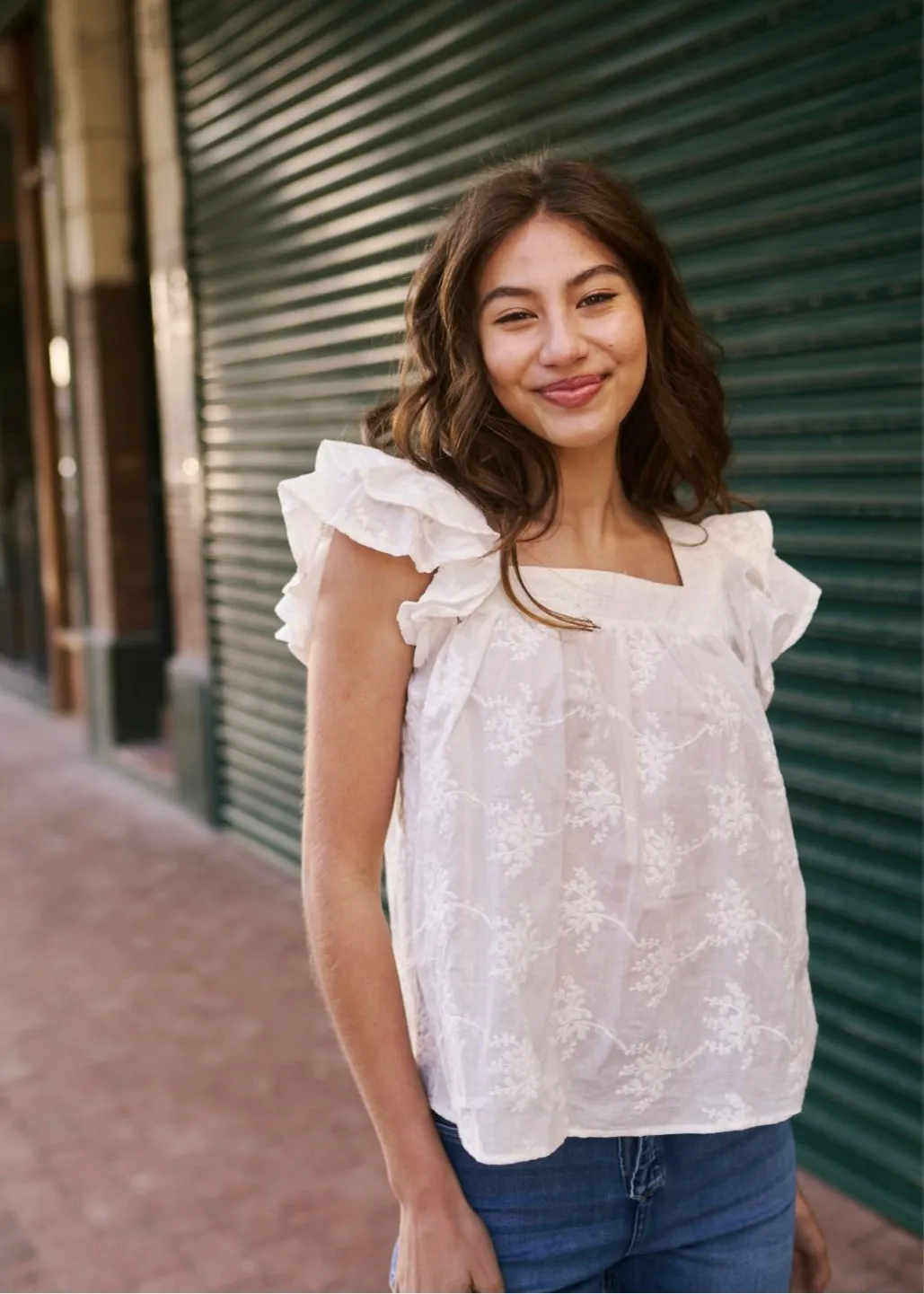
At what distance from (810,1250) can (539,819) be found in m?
0.88

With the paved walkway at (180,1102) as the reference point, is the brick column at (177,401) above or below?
above

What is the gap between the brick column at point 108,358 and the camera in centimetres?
876

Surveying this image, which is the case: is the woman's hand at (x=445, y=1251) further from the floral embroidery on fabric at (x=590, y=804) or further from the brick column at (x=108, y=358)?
the brick column at (x=108, y=358)

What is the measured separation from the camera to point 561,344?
166 centimetres

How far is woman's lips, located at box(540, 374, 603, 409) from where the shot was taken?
5.60 ft

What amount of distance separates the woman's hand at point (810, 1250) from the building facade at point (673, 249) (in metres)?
1.57

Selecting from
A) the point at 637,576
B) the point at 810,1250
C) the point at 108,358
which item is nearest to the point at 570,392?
the point at 637,576

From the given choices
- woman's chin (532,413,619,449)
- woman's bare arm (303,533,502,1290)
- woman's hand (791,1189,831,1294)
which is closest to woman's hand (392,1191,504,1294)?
woman's bare arm (303,533,502,1290)

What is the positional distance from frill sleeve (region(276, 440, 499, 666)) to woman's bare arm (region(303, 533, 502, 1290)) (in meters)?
0.02

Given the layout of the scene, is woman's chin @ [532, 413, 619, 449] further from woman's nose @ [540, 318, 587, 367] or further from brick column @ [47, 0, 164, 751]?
brick column @ [47, 0, 164, 751]

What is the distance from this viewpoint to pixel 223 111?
22.2ft

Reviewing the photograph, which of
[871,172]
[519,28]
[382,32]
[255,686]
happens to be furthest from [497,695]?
[255,686]

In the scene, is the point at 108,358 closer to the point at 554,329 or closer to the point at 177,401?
the point at 177,401

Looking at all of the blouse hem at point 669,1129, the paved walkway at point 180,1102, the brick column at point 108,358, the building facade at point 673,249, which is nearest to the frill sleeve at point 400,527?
the blouse hem at point 669,1129
